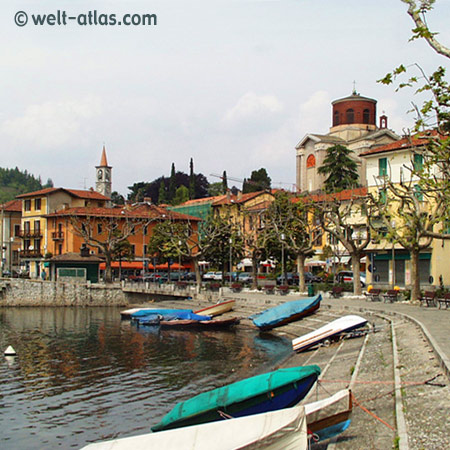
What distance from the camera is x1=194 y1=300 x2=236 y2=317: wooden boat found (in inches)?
1970

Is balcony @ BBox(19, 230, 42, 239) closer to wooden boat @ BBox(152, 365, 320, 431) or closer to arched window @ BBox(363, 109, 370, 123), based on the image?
arched window @ BBox(363, 109, 370, 123)

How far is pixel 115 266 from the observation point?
85.9m

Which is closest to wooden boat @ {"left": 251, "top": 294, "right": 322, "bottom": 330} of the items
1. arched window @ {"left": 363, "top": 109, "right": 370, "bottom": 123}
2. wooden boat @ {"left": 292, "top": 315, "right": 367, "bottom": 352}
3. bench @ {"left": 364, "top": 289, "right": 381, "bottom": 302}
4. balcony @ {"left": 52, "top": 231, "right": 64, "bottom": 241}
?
bench @ {"left": 364, "top": 289, "right": 381, "bottom": 302}

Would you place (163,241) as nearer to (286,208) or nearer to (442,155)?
(286,208)

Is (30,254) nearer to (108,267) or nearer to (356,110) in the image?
(108,267)

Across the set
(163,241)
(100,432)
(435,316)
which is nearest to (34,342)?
(100,432)

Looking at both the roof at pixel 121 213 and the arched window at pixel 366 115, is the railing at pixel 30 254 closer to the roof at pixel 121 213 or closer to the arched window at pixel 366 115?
the roof at pixel 121 213

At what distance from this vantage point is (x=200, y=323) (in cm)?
4825

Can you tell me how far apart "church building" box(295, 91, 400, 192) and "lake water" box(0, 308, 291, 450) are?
2758 inches

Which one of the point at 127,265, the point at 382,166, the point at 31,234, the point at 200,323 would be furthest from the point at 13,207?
the point at 382,166

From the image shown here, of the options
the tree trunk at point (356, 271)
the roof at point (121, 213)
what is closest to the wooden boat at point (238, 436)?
the tree trunk at point (356, 271)

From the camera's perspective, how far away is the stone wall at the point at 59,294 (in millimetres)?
69688

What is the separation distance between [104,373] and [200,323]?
18403 mm

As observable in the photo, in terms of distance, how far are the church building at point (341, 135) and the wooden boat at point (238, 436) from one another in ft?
327
